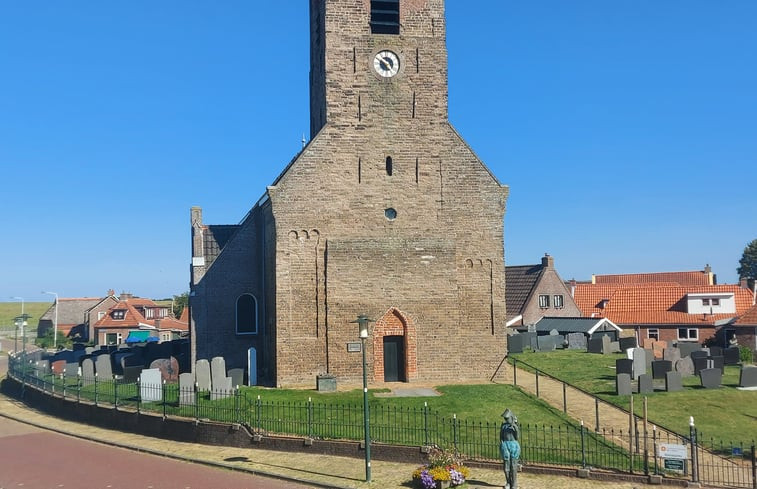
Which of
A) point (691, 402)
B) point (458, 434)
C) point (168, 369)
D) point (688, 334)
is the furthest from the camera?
point (688, 334)

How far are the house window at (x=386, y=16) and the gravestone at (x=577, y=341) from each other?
24.4m

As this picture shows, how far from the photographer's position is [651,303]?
53438 mm

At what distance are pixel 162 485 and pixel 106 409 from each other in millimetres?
9508

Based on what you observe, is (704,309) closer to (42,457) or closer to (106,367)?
(106,367)

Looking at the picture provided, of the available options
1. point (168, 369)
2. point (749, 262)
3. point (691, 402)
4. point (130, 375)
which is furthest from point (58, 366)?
point (749, 262)

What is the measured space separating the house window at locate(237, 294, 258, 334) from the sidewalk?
10501 millimetres

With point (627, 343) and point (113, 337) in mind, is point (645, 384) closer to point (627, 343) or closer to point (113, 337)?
point (627, 343)

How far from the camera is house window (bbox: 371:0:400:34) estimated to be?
2972 centimetres

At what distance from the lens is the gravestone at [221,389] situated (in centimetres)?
2366

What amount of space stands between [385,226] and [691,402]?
14.3 meters

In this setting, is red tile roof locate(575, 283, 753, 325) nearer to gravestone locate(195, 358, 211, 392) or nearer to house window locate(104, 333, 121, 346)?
gravestone locate(195, 358, 211, 392)

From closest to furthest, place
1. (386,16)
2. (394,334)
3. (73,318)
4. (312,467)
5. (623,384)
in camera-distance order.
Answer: (312,467) < (623,384) < (394,334) < (386,16) < (73,318)

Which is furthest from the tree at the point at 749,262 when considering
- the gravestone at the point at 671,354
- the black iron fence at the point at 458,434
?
the black iron fence at the point at 458,434

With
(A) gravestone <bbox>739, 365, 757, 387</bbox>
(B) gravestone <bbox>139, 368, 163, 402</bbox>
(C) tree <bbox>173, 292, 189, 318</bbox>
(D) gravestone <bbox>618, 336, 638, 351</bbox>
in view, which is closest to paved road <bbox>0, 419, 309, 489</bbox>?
(B) gravestone <bbox>139, 368, 163, 402</bbox>
